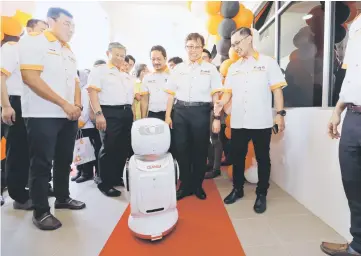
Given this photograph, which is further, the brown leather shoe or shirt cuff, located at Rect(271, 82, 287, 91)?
shirt cuff, located at Rect(271, 82, 287, 91)

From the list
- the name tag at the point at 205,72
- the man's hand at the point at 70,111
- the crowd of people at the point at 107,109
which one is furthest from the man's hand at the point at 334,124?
the man's hand at the point at 70,111

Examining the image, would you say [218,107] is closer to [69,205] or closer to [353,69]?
[353,69]

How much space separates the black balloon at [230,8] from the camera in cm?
279

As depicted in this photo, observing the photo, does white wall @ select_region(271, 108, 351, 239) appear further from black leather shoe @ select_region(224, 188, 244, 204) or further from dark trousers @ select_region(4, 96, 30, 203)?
dark trousers @ select_region(4, 96, 30, 203)

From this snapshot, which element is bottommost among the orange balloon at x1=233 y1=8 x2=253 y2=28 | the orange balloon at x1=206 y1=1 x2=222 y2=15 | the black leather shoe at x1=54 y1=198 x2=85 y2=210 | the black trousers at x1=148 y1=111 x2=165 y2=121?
the black leather shoe at x1=54 y1=198 x2=85 y2=210

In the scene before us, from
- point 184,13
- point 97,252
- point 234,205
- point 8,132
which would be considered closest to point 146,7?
point 184,13

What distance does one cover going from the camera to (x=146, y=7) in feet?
17.3

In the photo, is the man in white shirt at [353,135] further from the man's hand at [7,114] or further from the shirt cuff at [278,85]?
the man's hand at [7,114]

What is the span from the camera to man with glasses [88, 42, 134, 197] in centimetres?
Answer: 212

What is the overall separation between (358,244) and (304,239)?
0.34 m

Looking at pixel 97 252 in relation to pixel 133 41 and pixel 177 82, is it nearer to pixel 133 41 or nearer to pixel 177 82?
pixel 177 82

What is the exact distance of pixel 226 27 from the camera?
287 centimetres

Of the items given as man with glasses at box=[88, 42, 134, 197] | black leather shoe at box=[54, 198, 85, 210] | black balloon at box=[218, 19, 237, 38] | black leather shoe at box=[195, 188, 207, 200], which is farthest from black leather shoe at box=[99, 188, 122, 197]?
black balloon at box=[218, 19, 237, 38]

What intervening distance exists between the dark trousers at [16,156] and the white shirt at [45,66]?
39 cm
